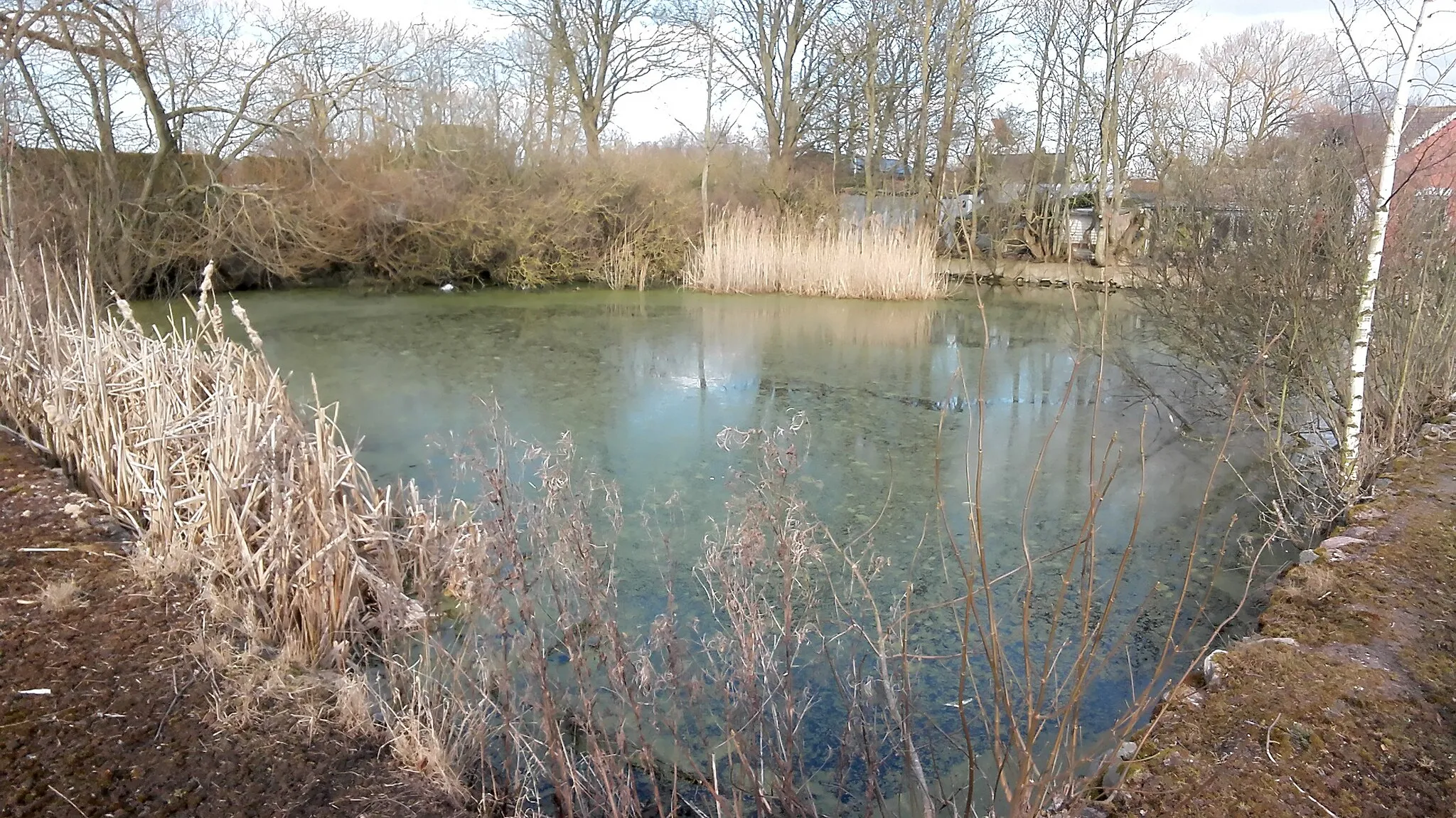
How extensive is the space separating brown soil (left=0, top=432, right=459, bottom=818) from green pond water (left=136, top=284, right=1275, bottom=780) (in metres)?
1.14

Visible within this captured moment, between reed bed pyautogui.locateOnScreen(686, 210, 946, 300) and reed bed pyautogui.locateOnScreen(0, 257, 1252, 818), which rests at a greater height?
reed bed pyautogui.locateOnScreen(686, 210, 946, 300)

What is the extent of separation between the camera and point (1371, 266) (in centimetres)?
380

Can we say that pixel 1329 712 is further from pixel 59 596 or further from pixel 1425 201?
pixel 1425 201

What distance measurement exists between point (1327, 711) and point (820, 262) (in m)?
10.6

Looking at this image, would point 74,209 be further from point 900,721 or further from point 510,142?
point 900,721

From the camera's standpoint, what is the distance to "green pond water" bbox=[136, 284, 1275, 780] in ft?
12.4

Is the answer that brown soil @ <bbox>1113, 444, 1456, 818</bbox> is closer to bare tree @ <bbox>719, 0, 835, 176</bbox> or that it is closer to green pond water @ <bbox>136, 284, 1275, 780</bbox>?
green pond water @ <bbox>136, 284, 1275, 780</bbox>

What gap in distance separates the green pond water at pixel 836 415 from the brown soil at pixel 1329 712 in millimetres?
365

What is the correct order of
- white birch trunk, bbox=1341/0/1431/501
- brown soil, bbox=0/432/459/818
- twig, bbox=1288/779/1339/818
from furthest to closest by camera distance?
white birch trunk, bbox=1341/0/1431/501
brown soil, bbox=0/432/459/818
twig, bbox=1288/779/1339/818

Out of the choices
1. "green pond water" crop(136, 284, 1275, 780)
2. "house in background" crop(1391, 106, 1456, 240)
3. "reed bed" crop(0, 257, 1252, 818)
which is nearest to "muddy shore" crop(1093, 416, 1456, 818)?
"reed bed" crop(0, 257, 1252, 818)

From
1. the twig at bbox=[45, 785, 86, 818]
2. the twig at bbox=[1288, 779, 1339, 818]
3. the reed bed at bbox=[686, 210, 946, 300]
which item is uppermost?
the reed bed at bbox=[686, 210, 946, 300]

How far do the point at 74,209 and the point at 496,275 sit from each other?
17.3ft

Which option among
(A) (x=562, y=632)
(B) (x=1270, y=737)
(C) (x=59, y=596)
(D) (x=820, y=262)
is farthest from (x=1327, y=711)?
(D) (x=820, y=262)

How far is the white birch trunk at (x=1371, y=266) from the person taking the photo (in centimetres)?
360
